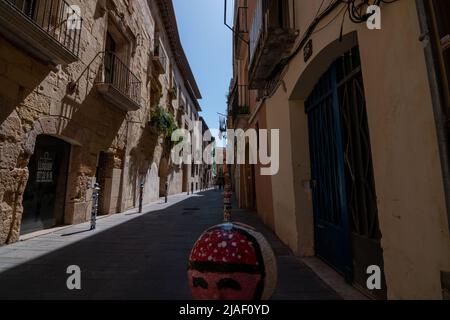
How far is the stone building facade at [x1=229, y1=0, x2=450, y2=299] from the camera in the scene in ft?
5.10

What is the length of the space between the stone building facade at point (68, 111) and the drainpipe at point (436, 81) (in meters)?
5.29

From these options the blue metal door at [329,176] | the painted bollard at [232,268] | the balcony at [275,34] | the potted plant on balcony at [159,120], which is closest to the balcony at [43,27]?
the balcony at [275,34]

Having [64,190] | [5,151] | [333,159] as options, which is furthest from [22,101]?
[333,159]

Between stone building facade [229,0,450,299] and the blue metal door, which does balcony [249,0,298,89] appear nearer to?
Answer: stone building facade [229,0,450,299]

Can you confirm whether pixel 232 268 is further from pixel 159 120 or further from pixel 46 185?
pixel 159 120

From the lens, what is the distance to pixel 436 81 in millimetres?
1487

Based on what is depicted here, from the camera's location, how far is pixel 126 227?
20.6 ft

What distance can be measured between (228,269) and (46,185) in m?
6.43

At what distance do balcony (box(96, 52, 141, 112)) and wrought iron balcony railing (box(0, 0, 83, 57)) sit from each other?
1.32 meters

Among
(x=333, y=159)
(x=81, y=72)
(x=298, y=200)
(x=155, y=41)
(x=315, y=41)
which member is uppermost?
(x=155, y=41)

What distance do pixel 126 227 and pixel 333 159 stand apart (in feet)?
17.6

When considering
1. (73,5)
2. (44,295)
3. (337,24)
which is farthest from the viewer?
(73,5)

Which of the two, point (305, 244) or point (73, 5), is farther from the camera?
point (73, 5)
